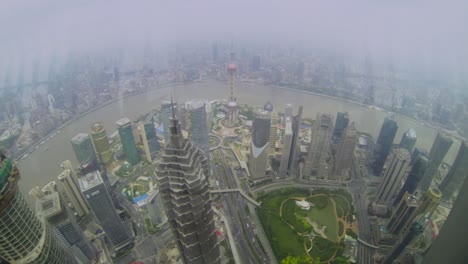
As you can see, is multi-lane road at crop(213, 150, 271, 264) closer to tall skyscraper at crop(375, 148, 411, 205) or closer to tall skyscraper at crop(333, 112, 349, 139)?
tall skyscraper at crop(375, 148, 411, 205)

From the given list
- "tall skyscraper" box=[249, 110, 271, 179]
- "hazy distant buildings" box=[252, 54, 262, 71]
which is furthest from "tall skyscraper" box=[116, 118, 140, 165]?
"hazy distant buildings" box=[252, 54, 262, 71]

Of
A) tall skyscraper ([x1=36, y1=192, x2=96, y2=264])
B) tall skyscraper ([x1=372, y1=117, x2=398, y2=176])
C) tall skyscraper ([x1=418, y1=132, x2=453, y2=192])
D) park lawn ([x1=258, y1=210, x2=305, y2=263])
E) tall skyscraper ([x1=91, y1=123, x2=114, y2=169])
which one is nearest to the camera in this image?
tall skyscraper ([x1=36, y1=192, x2=96, y2=264])

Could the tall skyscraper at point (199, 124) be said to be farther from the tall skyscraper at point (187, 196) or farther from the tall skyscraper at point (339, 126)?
the tall skyscraper at point (339, 126)

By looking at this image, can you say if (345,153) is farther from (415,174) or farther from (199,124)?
(199,124)

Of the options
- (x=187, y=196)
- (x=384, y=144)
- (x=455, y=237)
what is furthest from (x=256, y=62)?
(x=455, y=237)

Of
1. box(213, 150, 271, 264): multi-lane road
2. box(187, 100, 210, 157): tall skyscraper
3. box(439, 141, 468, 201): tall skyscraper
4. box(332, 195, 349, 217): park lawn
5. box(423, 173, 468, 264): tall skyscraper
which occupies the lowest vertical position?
box(213, 150, 271, 264): multi-lane road

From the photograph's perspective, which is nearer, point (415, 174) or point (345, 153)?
point (415, 174)
